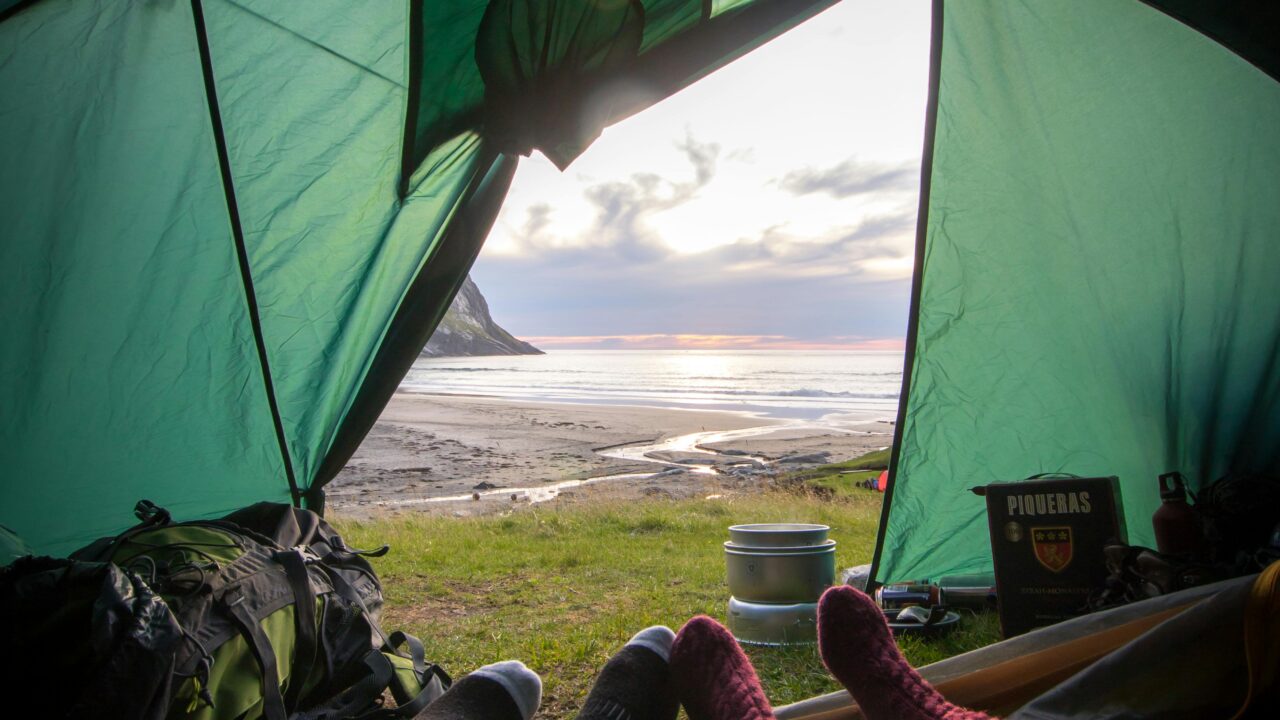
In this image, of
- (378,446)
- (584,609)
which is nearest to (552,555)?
(584,609)

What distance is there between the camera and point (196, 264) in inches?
114

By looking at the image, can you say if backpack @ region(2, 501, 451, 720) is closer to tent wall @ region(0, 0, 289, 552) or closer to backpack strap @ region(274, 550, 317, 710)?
backpack strap @ region(274, 550, 317, 710)

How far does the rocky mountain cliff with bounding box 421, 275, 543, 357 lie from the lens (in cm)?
8719

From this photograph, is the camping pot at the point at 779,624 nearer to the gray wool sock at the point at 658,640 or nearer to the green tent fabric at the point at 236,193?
the gray wool sock at the point at 658,640

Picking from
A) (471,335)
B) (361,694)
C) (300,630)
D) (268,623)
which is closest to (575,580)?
(361,694)

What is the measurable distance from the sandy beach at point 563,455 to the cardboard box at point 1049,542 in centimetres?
556

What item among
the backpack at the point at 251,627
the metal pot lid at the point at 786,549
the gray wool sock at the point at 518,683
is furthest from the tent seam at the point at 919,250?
the backpack at the point at 251,627

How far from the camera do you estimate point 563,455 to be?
13438 millimetres

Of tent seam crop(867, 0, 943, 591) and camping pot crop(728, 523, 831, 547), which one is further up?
tent seam crop(867, 0, 943, 591)

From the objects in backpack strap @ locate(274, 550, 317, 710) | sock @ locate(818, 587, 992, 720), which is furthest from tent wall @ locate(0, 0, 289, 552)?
sock @ locate(818, 587, 992, 720)

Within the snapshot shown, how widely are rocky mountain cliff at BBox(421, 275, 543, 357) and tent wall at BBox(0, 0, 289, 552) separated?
3150 inches

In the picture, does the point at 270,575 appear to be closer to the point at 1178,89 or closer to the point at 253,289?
the point at 253,289

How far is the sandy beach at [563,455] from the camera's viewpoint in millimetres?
9055

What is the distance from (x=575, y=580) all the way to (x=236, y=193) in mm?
2770
